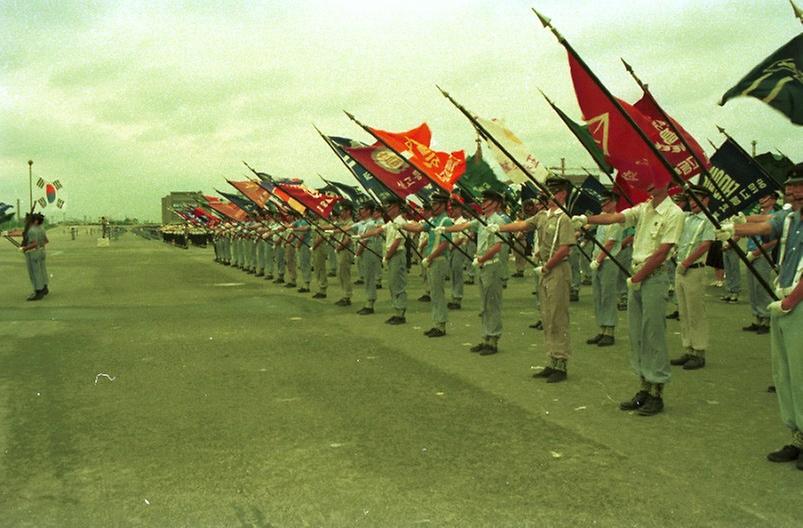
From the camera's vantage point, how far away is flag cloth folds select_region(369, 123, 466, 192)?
40.6 ft

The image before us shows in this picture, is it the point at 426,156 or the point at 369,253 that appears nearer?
the point at 426,156

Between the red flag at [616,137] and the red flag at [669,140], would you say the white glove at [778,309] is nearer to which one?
the red flag at [616,137]

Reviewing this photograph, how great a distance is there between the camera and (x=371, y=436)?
598 centimetres

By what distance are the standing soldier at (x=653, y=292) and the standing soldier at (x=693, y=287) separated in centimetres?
225

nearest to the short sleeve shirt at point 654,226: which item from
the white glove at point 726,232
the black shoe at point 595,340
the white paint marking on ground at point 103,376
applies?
the white glove at point 726,232

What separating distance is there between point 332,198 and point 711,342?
10813 millimetres

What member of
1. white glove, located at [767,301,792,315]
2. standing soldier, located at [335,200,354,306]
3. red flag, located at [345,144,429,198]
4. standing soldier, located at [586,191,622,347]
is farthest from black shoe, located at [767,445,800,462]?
standing soldier, located at [335,200,354,306]

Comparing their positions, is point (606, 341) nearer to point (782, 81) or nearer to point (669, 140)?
point (669, 140)

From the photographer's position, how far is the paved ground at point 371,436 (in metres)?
4.50

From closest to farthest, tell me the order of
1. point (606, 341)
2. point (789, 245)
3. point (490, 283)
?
point (789, 245) < point (490, 283) < point (606, 341)

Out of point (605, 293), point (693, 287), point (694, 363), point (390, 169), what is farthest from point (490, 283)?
point (390, 169)

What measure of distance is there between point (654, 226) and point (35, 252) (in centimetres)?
1501

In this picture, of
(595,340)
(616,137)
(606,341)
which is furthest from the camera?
(595,340)

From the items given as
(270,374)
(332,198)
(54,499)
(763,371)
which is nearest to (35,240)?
(332,198)
